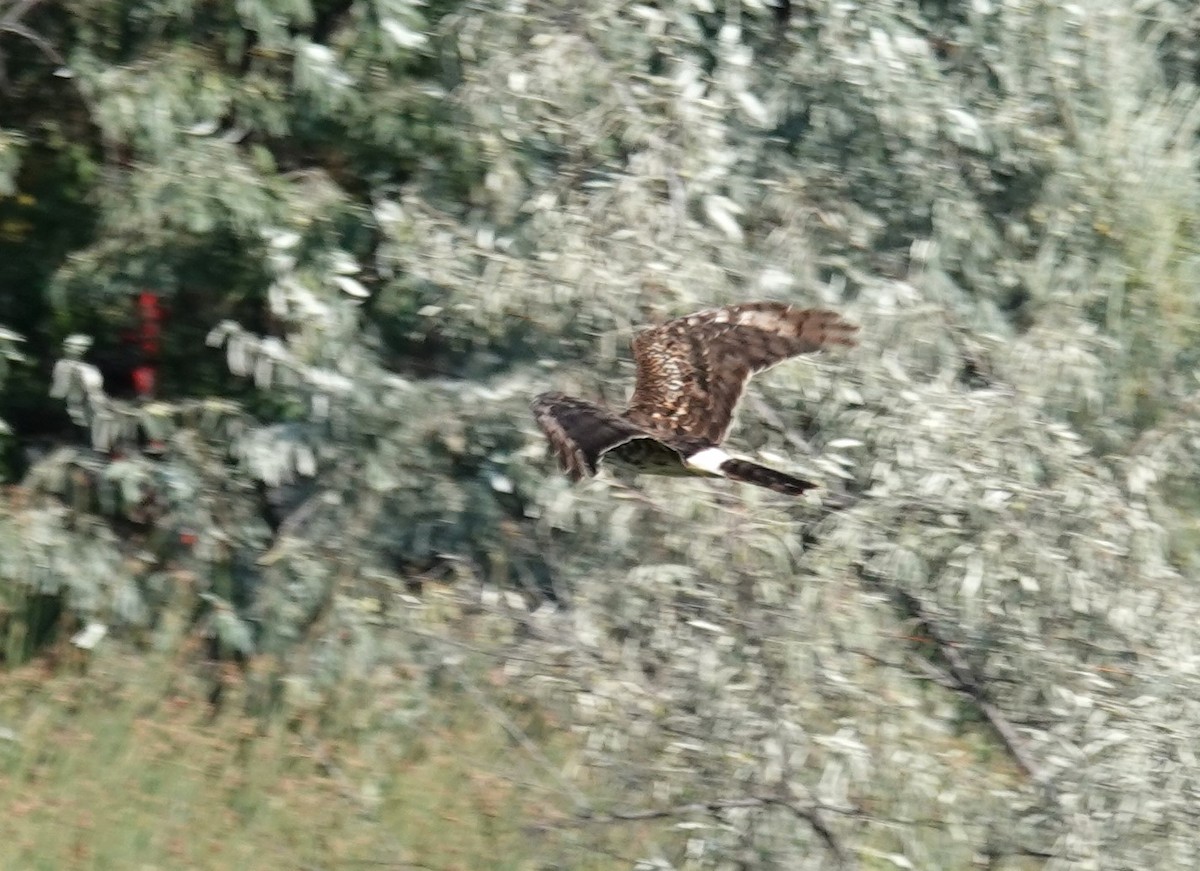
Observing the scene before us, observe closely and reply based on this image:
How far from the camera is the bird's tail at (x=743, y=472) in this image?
4.03 m

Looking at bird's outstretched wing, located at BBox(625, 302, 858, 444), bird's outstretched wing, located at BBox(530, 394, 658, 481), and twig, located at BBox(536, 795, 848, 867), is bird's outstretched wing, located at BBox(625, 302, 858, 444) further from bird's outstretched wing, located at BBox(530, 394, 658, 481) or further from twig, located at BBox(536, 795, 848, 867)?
twig, located at BBox(536, 795, 848, 867)

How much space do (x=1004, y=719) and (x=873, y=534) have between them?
25.5 inches

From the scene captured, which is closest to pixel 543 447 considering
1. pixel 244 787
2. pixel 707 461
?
pixel 244 787

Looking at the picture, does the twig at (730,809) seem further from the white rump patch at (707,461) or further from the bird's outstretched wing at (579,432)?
the bird's outstretched wing at (579,432)

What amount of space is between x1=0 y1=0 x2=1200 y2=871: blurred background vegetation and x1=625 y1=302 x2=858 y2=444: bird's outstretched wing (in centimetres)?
60

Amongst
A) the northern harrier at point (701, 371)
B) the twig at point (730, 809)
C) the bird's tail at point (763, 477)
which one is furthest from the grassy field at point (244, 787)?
the bird's tail at point (763, 477)

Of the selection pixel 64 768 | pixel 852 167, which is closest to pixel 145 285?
pixel 64 768

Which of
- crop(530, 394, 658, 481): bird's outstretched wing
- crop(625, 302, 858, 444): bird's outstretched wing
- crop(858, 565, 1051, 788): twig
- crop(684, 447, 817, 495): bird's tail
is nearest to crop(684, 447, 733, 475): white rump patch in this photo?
crop(684, 447, 817, 495): bird's tail

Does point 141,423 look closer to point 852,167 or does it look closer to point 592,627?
point 592,627

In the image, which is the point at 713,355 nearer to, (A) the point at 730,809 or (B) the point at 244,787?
(A) the point at 730,809

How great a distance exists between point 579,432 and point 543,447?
1935mm

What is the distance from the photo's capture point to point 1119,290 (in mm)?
6855

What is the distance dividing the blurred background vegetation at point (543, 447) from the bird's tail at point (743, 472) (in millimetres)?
825

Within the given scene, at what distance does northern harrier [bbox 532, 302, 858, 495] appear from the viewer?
4.53 meters
